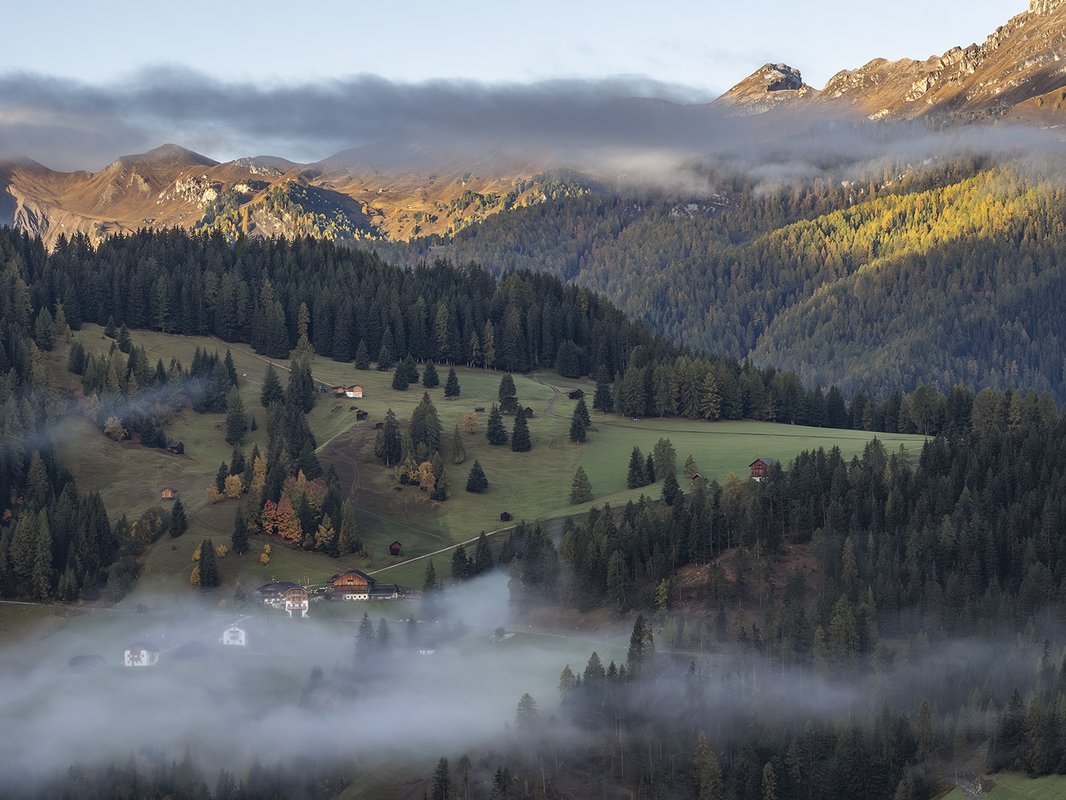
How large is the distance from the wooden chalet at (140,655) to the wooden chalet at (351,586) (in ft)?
70.7

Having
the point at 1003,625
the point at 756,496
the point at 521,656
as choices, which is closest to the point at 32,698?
the point at 521,656

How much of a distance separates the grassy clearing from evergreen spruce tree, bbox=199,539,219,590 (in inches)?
3269

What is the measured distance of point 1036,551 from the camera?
569ft

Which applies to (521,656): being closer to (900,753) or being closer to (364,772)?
(364,772)

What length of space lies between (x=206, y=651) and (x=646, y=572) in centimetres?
4451

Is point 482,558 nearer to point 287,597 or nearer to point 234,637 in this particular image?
point 287,597

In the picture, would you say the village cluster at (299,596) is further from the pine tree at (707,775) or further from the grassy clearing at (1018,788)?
the grassy clearing at (1018,788)

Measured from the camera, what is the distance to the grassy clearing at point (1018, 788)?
13600 cm

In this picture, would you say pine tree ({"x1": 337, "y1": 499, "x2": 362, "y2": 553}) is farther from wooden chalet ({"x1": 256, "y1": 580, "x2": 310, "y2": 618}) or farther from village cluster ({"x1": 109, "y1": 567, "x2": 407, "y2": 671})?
wooden chalet ({"x1": 256, "y1": 580, "x2": 310, "y2": 618})

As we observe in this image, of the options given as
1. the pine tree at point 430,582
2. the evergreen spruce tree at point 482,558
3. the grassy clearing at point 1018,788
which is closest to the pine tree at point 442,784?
the grassy clearing at point 1018,788

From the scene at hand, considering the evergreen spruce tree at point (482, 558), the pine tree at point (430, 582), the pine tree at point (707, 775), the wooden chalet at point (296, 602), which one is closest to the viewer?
the pine tree at point (707, 775)

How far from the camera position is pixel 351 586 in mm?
187500

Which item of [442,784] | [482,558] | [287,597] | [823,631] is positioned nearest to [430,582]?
[482,558]

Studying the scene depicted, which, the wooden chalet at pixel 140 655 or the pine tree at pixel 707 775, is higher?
the wooden chalet at pixel 140 655
